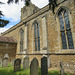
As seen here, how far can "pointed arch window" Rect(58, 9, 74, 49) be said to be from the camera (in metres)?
5.87

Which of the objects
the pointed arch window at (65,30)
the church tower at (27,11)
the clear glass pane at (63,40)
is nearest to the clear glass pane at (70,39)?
the pointed arch window at (65,30)

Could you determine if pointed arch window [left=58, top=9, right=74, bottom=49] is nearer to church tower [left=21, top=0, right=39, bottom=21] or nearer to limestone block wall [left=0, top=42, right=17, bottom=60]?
limestone block wall [left=0, top=42, right=17, bottom=60]

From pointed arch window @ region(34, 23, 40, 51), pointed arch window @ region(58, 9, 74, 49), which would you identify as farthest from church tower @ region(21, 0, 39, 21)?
pointed arch window @ region(58, 9, 74, 49)

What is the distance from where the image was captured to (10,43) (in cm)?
1204

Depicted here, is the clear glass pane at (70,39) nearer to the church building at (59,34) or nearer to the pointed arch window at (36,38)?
the church building at (59,34)

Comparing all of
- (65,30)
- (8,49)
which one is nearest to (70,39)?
(65,30)

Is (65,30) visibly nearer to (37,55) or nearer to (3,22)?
(37,55)

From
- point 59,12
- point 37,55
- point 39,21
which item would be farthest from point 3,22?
point 59,12

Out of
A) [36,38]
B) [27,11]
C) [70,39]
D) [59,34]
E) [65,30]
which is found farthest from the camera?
[27,11]

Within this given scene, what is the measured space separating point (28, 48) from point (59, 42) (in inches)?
191

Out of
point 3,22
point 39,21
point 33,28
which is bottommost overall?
point 3,22

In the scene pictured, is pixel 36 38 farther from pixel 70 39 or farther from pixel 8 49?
pixel 8 49

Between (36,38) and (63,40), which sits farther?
(36,38)

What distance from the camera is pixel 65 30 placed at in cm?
621
